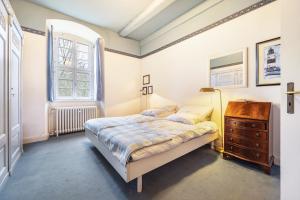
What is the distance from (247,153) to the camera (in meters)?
2.11

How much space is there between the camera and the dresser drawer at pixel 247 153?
1962mm

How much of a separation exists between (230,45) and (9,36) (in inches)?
137

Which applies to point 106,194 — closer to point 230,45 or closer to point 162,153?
point 162,153

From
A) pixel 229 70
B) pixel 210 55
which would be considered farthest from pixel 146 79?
pixel 229 70

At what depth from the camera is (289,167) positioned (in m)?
1.04

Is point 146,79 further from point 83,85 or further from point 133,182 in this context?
point 133,182

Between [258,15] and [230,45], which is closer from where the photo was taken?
[258,15]

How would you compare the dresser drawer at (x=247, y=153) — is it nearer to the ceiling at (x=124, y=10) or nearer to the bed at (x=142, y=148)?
the bed at (x=142, y=148)

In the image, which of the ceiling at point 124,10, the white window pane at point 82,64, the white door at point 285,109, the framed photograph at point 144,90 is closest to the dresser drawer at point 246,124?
the white door at point 285,109

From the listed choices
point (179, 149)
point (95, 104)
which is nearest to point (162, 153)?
point (179, 149)

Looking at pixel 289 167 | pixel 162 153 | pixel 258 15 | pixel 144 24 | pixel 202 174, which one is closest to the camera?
pixel 289 167

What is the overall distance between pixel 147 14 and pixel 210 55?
180 cm

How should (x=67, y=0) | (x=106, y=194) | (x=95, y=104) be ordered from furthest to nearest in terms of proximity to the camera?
(x=95, y=104) < (x=67, y=0) < (x=106, y=194)

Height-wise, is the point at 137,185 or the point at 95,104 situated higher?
the point at 95,104
